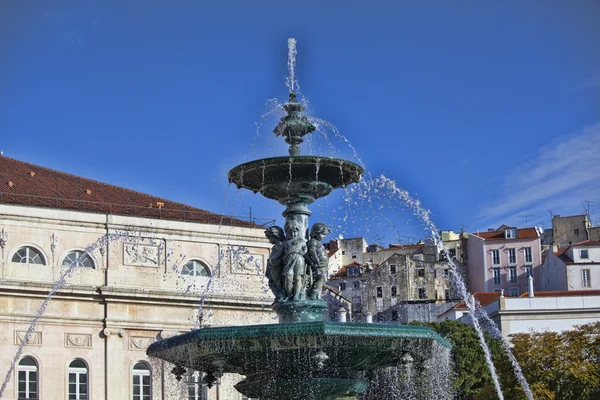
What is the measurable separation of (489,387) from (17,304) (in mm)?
17660

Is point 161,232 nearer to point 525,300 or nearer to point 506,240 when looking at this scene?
point 525,300

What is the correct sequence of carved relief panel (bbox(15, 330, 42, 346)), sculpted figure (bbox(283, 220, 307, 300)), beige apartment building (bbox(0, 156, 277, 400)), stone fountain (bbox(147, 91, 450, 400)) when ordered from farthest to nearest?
beige apartment building (bbox(0, 156, 277, 400)) → carved relief panel (bbox(15, 330, 42, 346)) → sculpted figure (bbox(283, 220, 307, 300)) → stone fountain (bbox(147, 91, 450, 400))

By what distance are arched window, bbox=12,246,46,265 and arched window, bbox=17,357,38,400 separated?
3.28 m

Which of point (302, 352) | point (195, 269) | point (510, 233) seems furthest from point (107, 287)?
point (510, 233)

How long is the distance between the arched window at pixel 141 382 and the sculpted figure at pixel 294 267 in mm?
28173

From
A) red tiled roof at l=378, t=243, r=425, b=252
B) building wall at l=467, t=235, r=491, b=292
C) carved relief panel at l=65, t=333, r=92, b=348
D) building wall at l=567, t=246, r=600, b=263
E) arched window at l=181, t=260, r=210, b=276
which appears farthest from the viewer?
red tiled roof at l=378, t=243, r=425, b=252

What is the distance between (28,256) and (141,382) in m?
5.83

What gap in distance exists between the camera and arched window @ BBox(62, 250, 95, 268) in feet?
140

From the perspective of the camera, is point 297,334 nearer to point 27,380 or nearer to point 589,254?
point 27,380

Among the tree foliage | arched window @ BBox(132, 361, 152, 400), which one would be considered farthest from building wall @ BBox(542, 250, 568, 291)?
arched window @ BBox(132, 361, 152, 400)

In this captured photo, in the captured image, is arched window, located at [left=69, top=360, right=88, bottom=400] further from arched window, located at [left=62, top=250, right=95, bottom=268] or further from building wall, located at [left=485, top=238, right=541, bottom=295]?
building wall, located at [left=485, top=238, right=541, bottom=295]

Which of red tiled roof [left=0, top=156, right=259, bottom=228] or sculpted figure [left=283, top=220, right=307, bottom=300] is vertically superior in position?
red tiled roof [left=0, top=156, right=259, bottom=228]

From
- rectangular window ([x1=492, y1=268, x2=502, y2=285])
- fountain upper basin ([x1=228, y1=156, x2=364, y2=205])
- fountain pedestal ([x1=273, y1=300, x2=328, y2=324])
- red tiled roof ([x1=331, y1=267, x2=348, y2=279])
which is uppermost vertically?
red tiled roof ([x1=331, y1=267, x2=348, y2=279])

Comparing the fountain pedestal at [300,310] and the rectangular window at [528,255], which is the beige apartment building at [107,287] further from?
the rectangular window at [528,255]
